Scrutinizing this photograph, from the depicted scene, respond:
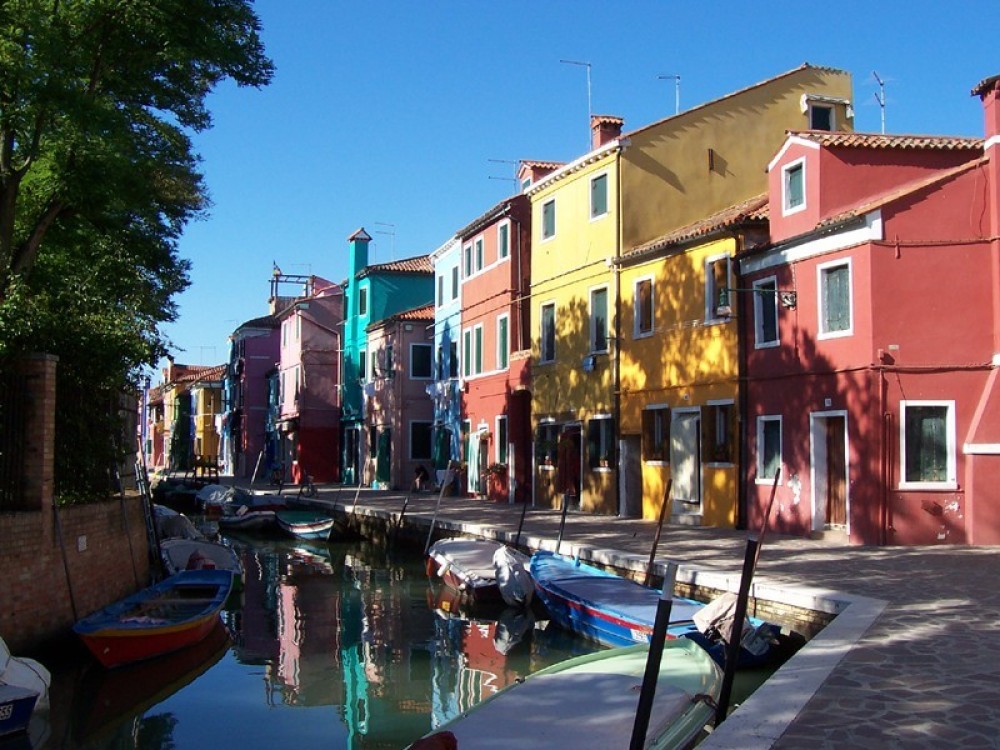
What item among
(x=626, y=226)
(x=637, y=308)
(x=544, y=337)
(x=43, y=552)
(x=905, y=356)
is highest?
(x=626, y=226)

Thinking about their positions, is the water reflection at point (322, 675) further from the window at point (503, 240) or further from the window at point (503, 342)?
the window at point (503, 240)

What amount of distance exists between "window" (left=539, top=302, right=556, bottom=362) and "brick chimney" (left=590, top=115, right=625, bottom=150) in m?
4.59

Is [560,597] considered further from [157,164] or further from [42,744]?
[157,164]

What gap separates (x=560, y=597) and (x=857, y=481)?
6099 mm

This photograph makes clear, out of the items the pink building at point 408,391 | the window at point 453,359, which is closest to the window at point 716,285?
the window at point 453,359

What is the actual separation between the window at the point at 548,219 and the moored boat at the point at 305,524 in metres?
10.1

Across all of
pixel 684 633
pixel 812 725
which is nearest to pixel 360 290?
pixel 684 633

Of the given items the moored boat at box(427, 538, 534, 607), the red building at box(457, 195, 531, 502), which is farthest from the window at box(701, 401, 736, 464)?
the red building at box(457, 195, 531, 502)

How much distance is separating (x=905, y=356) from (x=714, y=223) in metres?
6.52

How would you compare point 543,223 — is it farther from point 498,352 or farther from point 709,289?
point 709,289

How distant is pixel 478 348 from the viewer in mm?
34562

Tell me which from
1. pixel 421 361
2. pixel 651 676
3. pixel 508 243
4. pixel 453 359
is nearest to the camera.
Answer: pixel 651 676

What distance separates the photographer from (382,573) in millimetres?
22953

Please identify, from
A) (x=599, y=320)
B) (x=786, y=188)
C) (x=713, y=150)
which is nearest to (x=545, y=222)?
(x=599, y=320)
